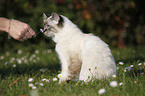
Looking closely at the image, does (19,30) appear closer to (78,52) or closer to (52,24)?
(52,24)

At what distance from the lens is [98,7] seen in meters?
8.62

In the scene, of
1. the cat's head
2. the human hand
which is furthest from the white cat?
the human hand

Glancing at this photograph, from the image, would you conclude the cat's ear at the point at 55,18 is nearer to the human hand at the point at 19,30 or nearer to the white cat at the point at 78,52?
the white cat at the point at 78,52

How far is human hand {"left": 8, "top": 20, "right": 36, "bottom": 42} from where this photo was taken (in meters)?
3.09

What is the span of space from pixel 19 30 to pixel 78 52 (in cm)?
114

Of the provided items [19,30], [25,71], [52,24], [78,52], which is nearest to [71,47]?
[78,52]

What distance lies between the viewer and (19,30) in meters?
3.10

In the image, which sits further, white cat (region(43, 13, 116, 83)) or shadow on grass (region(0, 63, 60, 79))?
shadow on grass (region(0, 63, 60, 79))

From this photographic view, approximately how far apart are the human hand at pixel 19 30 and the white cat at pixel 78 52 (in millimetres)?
496

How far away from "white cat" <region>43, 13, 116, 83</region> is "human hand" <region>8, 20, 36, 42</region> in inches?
19.5

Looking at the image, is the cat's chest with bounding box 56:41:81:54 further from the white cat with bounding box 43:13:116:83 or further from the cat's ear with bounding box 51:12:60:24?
the cat's ear with bounding box 51:12:60:24

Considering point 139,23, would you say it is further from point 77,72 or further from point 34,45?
point 77,72

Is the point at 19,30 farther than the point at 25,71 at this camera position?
No

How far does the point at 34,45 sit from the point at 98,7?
3621mm
